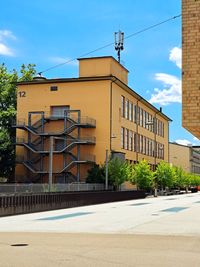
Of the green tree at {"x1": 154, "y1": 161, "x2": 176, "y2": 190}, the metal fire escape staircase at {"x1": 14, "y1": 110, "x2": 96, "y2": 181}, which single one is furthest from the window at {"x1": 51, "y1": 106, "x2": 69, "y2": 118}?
the green tree at {"x1": 154, "y1": 161, "x2": 176, "y2": 190}

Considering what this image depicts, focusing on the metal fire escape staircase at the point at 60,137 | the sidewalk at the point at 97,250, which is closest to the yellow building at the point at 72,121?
the metal fire escape staircase at the point at 60,137

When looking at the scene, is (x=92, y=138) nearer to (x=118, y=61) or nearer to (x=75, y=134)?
(x=75, y=134)

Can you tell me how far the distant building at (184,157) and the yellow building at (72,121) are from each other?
60.9 meters

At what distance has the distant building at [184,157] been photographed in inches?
5234

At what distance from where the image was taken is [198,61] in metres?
11.7

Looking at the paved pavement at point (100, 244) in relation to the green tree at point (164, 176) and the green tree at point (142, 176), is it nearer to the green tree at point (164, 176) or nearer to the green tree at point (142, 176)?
the green tree at point (142, 176)

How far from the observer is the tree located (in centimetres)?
7131

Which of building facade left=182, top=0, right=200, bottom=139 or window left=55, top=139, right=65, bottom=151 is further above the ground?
window left=55, top=139, right=65, bottom=151

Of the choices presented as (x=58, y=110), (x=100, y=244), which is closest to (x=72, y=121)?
(x=58, y=110)

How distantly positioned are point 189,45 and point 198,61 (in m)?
0.43

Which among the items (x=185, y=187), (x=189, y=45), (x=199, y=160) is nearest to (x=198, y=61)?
(x=189, y=45)

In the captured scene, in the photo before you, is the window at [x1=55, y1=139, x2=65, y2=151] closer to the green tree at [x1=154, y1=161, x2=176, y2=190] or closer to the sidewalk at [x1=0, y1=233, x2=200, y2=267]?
the green tree at [x1=154, y1=161, x2=176, y2=190]

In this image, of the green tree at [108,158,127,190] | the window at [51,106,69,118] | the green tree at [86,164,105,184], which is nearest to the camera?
the green tree at [108,158,127,190]

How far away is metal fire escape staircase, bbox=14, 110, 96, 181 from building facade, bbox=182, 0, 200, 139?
5258 cm
